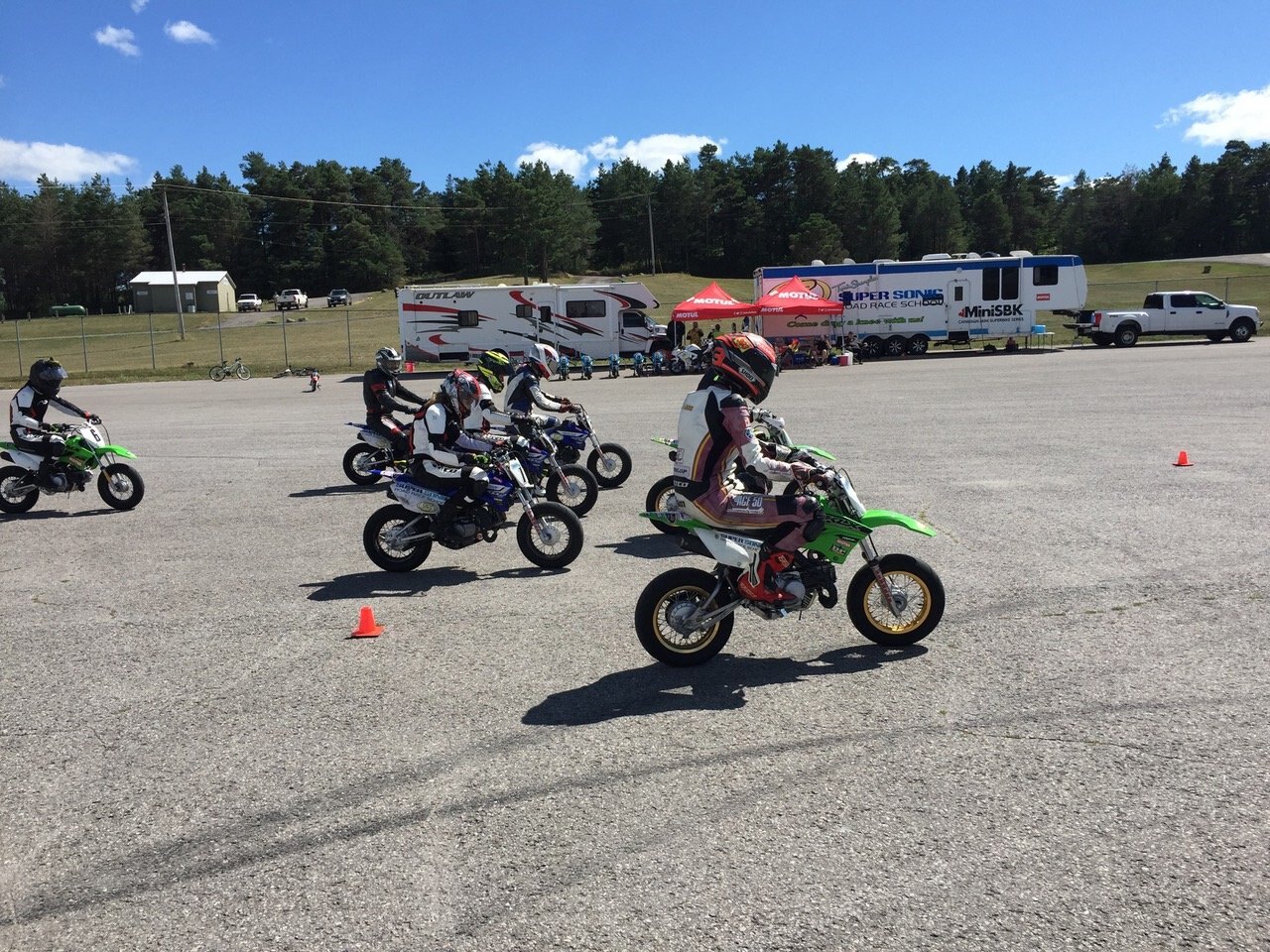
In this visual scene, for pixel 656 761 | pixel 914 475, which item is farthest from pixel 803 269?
pixel 656 761

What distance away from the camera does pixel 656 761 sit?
4.48 m

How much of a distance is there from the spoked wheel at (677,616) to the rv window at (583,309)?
3342 cm

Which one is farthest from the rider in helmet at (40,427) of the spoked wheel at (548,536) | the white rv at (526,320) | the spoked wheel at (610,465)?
the white rv at (526,320)

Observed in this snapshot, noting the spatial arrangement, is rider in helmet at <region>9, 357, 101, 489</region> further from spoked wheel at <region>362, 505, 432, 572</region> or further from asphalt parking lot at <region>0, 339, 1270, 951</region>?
spoked wheel at <region>362, 505, 432, 572</region>

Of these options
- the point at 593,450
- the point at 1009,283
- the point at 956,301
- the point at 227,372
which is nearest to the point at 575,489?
the point at 593,450

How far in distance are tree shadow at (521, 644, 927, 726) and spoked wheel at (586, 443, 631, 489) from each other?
607cm

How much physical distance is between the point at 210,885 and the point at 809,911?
225cm

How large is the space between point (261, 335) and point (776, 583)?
60793mm

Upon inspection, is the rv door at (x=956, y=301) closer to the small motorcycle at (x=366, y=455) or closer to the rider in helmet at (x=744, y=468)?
the small motorcycle at (x=366, y=455)

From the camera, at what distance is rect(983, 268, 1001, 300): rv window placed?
36.4 metres

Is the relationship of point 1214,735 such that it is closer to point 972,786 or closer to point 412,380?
point 972,786

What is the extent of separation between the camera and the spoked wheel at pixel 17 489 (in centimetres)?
1139

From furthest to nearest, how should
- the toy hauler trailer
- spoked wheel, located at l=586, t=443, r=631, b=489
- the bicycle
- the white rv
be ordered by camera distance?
the bicycle < the white rv < the toy hauler trailer < spoked wheel, located at l=586, t=443, r=631, b=489

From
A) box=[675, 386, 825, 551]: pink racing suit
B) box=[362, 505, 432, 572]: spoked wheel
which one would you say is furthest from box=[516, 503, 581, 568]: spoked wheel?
box=[675, 386, 825, 551]: pink racing suit
